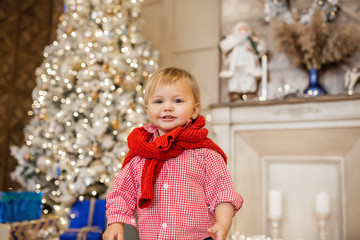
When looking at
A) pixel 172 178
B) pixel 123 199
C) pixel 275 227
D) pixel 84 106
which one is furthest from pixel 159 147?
pixel 84 106

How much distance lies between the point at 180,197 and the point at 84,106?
2.25 meters

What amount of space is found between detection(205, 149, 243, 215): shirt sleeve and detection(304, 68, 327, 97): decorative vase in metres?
1.99

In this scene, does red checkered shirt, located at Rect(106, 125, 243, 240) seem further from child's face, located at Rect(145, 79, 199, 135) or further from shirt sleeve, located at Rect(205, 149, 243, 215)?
child's face, located at Rect(145, 79, 199, 135)

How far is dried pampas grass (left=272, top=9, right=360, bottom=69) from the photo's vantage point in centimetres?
277

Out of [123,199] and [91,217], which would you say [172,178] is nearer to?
[123,199]

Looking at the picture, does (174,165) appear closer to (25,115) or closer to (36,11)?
(25,115)

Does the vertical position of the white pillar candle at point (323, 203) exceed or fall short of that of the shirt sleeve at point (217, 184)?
it falls short

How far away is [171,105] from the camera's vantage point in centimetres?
120

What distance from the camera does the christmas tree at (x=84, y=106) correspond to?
3.07 meters

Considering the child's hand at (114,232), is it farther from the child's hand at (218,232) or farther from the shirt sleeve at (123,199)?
the child's hand at (218,232)

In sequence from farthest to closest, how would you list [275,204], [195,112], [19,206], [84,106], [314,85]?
1. [84,106]
2. [314,85]
3. [275,204]
4. [19,206]
5. [195,112]

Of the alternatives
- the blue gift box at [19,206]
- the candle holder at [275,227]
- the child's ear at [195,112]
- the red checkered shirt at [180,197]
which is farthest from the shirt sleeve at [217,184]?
the candle holder at [275,227]

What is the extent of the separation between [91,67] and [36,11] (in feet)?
7.20

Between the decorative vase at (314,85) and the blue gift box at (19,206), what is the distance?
228cm
